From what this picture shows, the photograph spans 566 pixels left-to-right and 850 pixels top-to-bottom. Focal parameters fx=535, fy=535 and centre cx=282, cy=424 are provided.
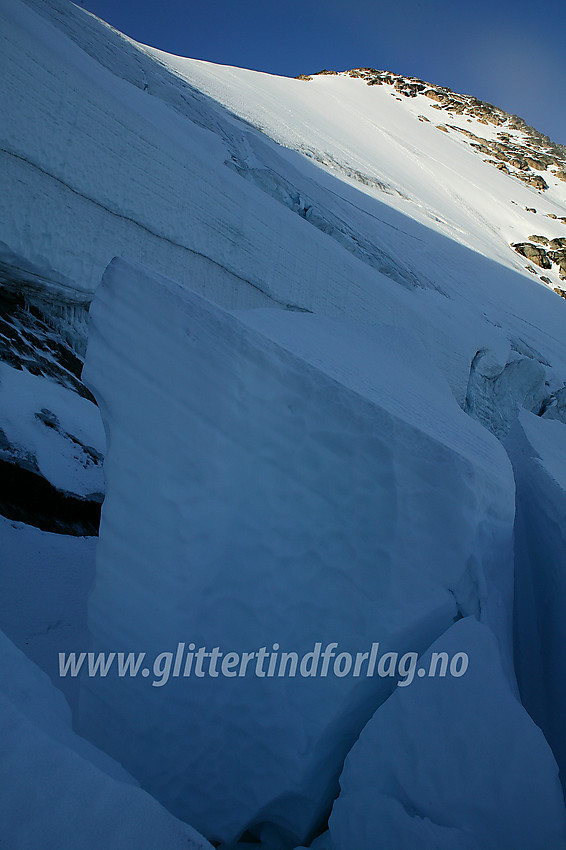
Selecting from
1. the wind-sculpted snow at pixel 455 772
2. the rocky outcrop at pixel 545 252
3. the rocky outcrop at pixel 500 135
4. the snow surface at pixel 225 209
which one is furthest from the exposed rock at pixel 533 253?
the wind-sculpted snow at pixel 455 772

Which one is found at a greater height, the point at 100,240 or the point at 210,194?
the point at 210,194

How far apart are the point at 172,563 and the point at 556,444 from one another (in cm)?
245

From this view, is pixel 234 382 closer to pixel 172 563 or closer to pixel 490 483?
pixel 172 563

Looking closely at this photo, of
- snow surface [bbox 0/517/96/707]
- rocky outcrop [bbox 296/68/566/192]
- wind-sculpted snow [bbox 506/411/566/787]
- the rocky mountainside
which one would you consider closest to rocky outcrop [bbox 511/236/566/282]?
the rocky mountainside

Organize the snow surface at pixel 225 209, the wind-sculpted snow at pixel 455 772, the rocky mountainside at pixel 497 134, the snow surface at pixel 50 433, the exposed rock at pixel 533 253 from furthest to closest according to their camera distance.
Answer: the rocky mountainside at pixel 497 134
the exposed rock at pixel 533 253
the snow surface at pixel 225 209
the snow surface at pixel 50 433
the wind-sculpted snow at pixel 455 772

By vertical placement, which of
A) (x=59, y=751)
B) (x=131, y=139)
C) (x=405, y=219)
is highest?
(x=405, y=219)

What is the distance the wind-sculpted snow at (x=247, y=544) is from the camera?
154cm

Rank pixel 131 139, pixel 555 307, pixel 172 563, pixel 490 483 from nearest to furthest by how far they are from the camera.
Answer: pixel 172 563 < pixel 490 483 < pixel 131 139 < pixel 555 307

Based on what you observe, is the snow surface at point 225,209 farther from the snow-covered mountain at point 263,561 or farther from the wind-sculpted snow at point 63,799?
the wind-sculpted snow at point 63,799

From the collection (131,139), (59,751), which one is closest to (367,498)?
(59,751)

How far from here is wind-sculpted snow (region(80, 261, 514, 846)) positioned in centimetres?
154

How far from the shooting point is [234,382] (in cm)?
158

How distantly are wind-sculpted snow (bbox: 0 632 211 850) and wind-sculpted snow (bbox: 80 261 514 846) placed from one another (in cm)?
46

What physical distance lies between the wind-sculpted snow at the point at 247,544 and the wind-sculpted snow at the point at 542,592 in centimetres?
44
